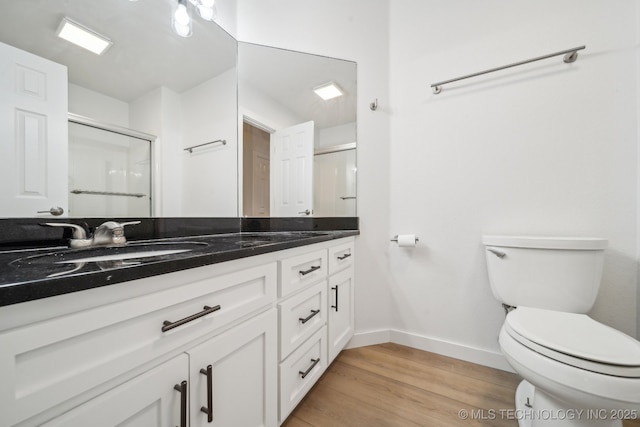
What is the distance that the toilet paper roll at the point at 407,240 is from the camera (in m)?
1.53

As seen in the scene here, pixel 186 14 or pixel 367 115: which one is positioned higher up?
pixel 186 14

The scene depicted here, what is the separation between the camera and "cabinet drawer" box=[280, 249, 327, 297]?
3.06 feet

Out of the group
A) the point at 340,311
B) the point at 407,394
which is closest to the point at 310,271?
the point at 340,311

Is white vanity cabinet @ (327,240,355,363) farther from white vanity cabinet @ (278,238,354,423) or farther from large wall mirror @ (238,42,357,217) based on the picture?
large wall mirror @ (238,42,357,217)

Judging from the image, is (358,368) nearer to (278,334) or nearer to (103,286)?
(278,334)

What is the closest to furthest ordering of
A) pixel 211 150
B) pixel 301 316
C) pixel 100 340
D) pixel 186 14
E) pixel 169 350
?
pixel 100 340 → pixel 169 350 → pixel 301 316 → pixel 186 14 → pixel 211 150

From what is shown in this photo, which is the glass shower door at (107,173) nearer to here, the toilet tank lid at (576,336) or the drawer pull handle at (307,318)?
the drawer pull handle at (307,318)

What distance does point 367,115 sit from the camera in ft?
5.49

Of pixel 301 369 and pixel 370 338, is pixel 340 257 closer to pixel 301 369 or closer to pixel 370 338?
pixel 301 369

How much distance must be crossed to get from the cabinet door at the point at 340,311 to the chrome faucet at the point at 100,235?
35.7 inches

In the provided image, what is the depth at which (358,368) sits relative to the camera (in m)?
1.40

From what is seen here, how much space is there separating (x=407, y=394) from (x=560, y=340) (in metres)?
0.71

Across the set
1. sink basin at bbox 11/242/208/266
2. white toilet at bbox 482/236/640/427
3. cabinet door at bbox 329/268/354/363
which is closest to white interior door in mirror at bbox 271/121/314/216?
cabinet door at bbox 329/268/354/363

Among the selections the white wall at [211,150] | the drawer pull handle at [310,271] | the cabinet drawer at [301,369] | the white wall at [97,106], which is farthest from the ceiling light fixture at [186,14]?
the cabinet drawer at [301,369]
